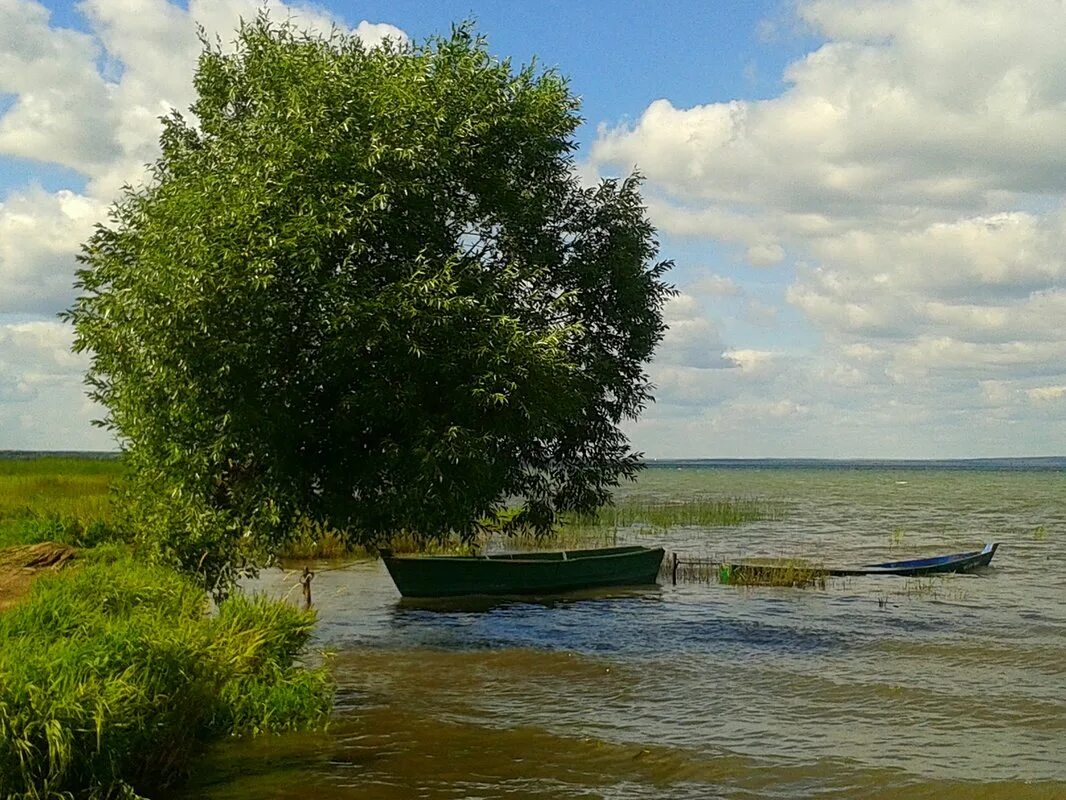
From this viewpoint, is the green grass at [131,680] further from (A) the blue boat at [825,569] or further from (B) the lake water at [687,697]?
(A) the blue boat at [825,569]

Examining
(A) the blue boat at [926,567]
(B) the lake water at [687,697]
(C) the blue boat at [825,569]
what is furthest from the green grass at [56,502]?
(A) the blue boat at [926,567]

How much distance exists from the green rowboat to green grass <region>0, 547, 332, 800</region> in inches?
479

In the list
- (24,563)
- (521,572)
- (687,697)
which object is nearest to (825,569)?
(521,572)

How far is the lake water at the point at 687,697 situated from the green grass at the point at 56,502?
16.6ft

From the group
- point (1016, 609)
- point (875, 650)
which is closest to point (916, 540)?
point (1016, 609)

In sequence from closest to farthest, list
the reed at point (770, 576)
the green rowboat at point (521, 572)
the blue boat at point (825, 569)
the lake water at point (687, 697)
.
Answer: the lake water at point (687, 697) < the green rowboat at point (521, 572) < the reed at point (770, 576) < the blue boat at point (825, 569)

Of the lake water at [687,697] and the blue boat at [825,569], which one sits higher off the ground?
the blue boat at [825,569]

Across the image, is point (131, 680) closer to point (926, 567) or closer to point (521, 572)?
point (521, 572)

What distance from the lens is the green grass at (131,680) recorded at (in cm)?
815

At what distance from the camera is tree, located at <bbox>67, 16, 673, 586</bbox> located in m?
16.4

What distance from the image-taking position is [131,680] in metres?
8.94

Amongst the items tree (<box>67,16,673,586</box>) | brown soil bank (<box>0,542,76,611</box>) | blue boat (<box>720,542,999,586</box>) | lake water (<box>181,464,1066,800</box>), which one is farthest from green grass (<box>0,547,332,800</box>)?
blue boat (<box>720,542,999,586</box>)

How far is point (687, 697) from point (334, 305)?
8.61m

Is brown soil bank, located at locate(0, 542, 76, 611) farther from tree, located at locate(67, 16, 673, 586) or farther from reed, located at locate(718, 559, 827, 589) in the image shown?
reed, located at locate(718, 559, 827, 589)
